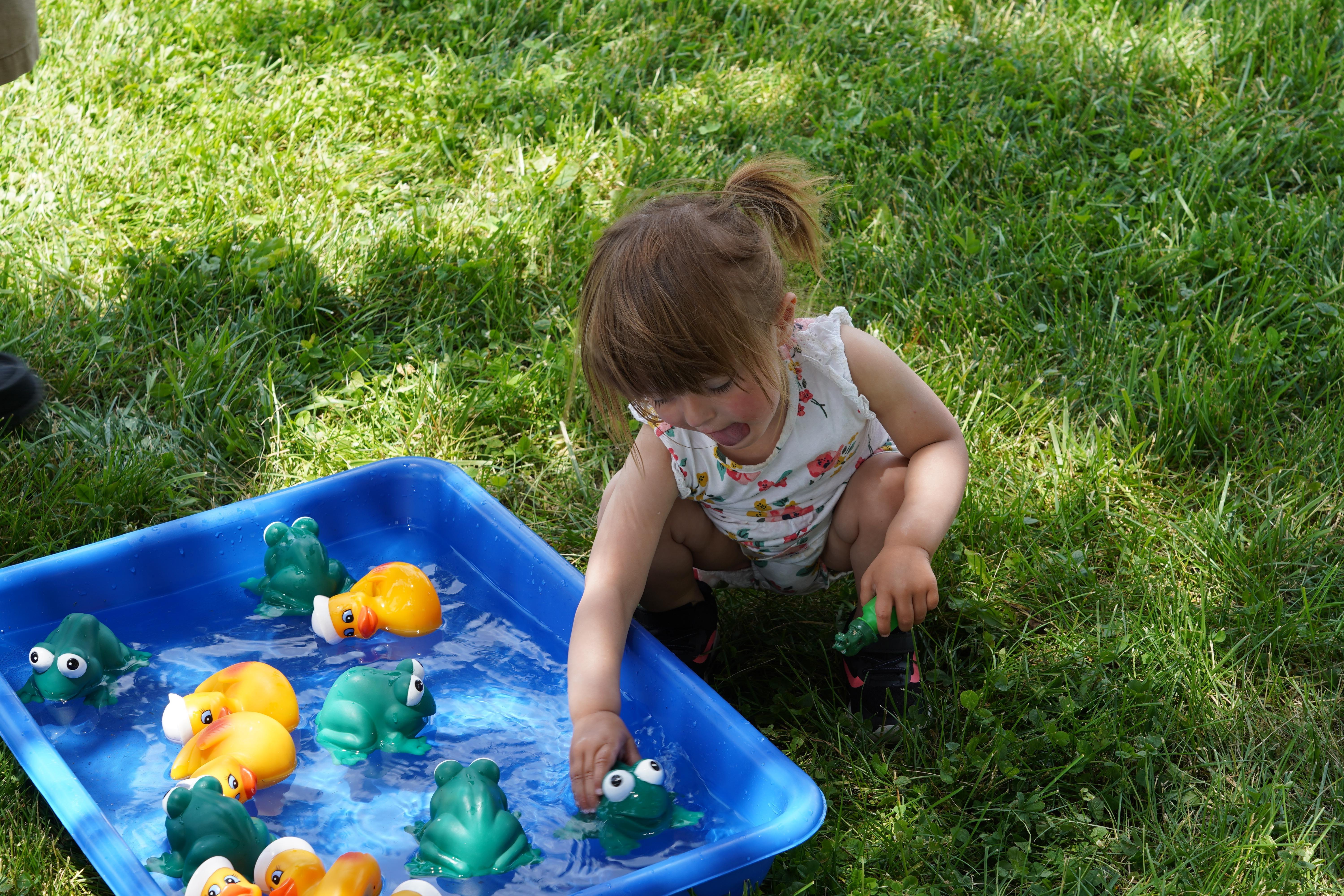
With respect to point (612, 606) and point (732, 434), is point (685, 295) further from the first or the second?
point (612, 606)

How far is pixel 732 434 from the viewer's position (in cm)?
179

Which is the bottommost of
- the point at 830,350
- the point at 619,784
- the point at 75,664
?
the point at 619,784

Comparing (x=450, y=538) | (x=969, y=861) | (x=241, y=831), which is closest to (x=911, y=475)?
(x=969, y=861)

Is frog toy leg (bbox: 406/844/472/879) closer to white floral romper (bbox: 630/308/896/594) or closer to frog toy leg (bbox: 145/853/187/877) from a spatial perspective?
frog toy leg (bbox: 145/853/187/877)

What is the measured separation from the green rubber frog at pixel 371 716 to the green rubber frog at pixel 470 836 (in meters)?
0.19

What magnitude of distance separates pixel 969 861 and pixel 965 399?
40.4 inches

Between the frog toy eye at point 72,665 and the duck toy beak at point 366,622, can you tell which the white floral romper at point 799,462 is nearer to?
the duck toy beak at point 366,622

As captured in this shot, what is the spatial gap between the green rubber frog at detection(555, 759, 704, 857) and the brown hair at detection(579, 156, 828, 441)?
46cm

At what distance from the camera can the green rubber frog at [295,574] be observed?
208 centimetres

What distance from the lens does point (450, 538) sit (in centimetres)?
231

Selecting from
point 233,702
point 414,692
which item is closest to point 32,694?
point 233,702

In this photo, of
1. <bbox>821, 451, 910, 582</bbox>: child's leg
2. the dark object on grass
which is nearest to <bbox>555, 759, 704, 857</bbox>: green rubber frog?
<bbox>821, 451, 910, 582</bbox>: child's leg

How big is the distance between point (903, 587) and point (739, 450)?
1.12 ft

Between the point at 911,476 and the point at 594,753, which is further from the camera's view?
the point at 911,476
